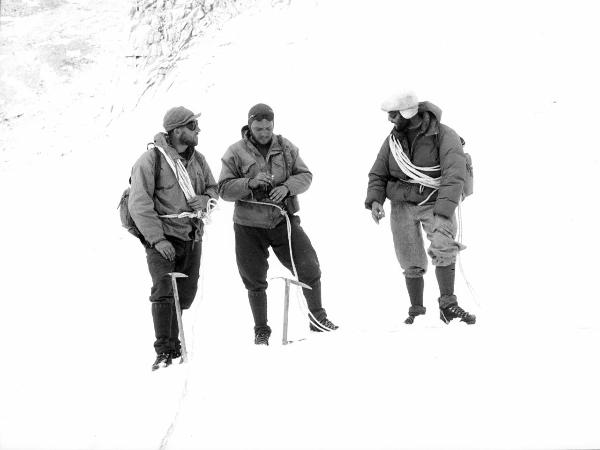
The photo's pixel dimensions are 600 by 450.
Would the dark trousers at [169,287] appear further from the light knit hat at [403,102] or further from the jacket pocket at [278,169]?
the light knit hat at [403,102]

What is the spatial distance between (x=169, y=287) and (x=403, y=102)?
85.5 inches

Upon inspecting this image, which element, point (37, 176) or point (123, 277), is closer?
point (123, 277)

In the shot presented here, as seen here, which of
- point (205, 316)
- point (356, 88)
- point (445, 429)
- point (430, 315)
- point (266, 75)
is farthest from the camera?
point (266, 75)

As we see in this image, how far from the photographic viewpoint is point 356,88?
12.3m

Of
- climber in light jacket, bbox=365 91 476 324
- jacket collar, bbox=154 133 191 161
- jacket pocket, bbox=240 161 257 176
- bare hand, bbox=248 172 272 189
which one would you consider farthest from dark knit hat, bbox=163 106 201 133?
climber in light jacket, bbox=365 91 476 324

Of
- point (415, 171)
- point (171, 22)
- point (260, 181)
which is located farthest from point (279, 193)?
point (171, 22)

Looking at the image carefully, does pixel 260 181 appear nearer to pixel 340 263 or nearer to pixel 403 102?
pixel 403 102

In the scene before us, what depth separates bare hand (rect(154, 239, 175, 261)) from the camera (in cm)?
530

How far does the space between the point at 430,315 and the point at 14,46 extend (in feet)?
72.8

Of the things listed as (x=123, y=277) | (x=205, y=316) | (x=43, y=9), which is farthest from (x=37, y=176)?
(x=43, y=9)

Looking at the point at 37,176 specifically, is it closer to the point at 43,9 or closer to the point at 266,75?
the point at 266,75

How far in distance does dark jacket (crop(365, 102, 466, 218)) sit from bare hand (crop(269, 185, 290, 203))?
0.64 metres

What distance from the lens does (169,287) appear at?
17.7 feet

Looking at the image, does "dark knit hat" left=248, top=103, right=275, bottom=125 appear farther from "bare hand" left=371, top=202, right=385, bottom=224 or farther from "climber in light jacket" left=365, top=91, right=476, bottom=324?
"bare hand" left=371, top=202, right=385, bottom=224
